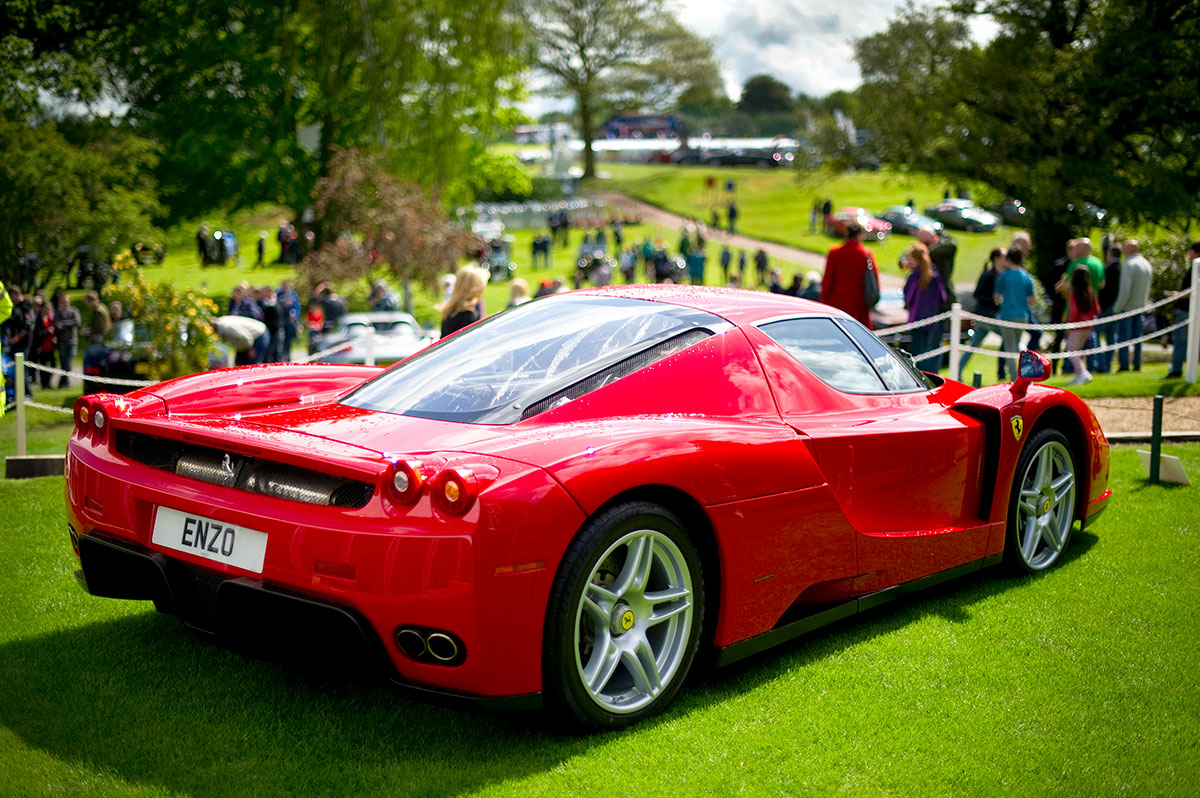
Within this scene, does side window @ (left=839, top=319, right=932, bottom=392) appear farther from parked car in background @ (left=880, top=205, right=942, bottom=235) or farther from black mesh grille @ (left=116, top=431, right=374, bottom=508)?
parked car in background @ (left=880, top=205, right=942, bottom=235)

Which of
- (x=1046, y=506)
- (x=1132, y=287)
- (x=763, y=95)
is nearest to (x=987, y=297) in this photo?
(x=1132, y=287)

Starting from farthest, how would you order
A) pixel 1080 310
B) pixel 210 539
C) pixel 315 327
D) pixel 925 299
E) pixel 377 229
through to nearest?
pixel 377 229
pixel 315 327
pixel 1080 310
pixel 925 299
pixel 210 539

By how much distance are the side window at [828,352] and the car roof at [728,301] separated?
0.19ft

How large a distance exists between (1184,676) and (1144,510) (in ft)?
8.41

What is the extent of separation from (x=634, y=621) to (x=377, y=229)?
92.7 ft

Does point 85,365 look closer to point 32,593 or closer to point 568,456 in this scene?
point 32,593

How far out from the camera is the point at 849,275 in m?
9.75

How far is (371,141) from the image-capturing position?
34531 millimetres

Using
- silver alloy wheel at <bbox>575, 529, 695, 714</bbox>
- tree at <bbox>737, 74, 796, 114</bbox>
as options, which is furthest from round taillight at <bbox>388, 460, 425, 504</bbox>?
tree at <bbox>737, 74, 796, 114</bbox>

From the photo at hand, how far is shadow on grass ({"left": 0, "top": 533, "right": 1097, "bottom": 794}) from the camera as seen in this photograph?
9.98 ft

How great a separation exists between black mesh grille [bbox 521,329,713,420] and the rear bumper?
865mm

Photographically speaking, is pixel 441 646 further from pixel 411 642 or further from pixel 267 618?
pixel 267 618

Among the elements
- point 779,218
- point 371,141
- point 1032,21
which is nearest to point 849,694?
point 1032,21

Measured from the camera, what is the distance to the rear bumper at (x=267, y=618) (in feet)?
9.86
